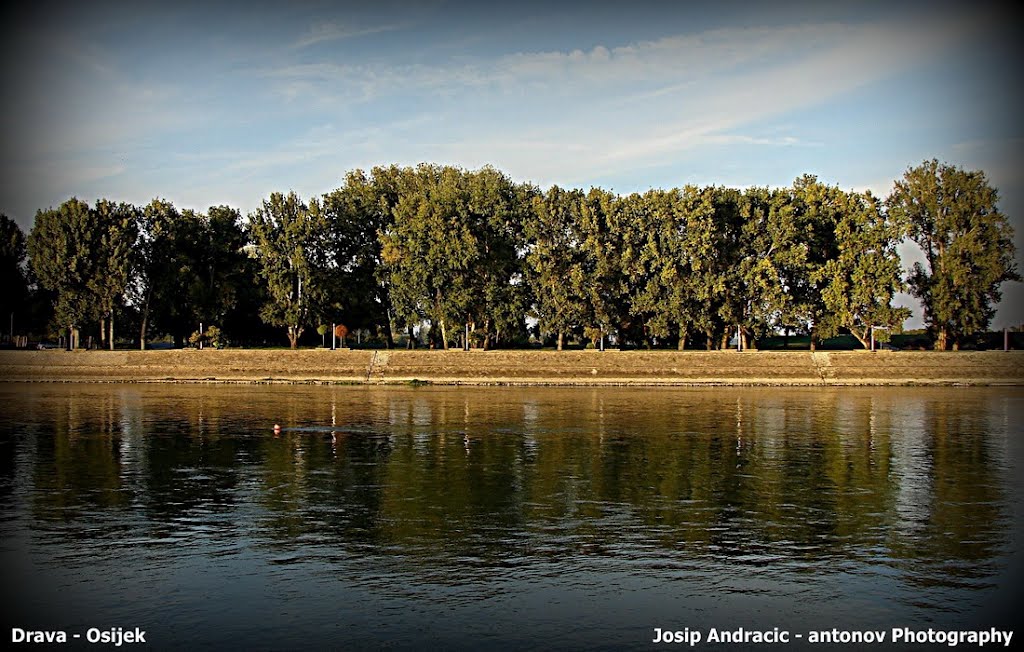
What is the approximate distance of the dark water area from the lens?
47.4 ft

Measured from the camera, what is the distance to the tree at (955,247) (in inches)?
3524

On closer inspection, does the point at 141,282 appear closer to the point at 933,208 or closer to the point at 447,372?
the point at 447,372

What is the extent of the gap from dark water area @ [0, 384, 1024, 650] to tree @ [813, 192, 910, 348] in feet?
161

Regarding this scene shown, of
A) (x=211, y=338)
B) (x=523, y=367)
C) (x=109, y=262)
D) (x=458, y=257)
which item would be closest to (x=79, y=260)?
(x=109, y=262)

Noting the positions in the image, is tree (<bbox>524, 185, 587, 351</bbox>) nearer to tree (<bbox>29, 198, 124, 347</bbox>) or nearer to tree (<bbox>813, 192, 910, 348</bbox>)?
tree (<bbox>813, 192, 910, 348</bbox>)

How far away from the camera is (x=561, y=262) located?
311ft

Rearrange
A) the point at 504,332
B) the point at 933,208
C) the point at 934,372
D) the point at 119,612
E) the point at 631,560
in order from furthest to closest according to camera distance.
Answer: the point at 504,332
the point at 933,208
the point at 934,372
the point at 631,560
the point at 119,612

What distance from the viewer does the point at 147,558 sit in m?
17.8

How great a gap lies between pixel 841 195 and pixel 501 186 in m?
36.2

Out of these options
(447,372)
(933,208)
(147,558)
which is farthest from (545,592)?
(933,208)

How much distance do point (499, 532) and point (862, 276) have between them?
77748 millimetres

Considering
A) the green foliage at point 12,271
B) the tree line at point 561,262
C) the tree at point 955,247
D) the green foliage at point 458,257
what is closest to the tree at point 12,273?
the green foliage at point 12,271

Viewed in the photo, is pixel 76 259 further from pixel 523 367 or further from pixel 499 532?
pixel 499 532

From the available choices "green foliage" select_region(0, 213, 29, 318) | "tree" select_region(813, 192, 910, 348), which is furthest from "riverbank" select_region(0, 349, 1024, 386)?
"green foliage" select_region(0, 213, 29, 318)
